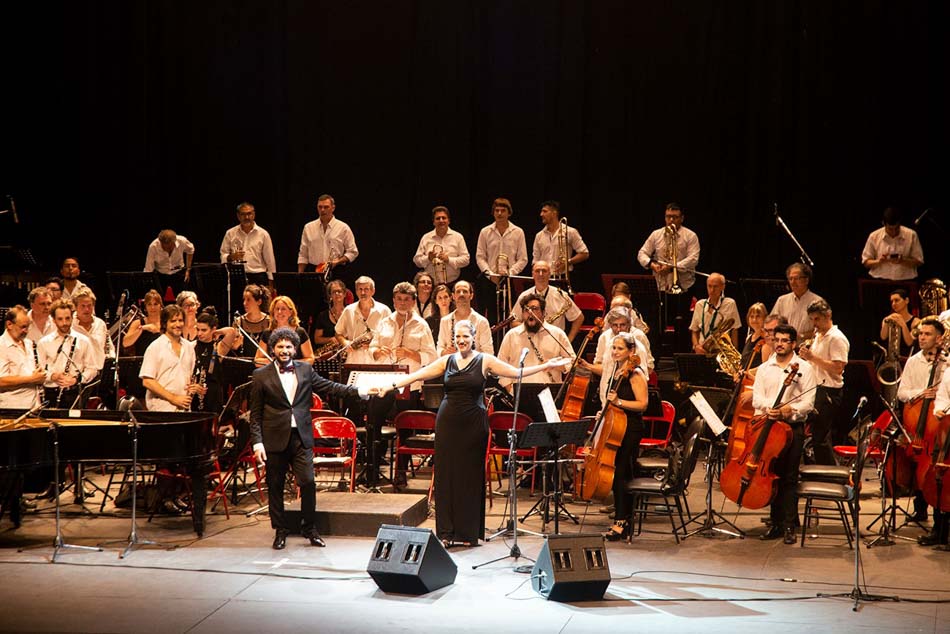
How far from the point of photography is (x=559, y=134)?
15008 millimetres

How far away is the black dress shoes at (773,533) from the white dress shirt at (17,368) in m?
6.15

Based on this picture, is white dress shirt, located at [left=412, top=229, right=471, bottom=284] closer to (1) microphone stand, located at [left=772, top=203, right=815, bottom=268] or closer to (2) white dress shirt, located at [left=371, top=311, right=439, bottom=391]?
(2) white dress shirt, located at [left=371, top=311, right=439, bottom=391]

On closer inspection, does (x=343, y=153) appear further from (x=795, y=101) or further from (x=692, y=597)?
(x=692, y=597)

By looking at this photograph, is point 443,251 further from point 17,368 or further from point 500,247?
point 17,368

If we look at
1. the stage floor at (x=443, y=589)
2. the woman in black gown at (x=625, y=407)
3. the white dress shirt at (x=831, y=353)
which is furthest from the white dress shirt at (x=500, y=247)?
the stage floor at (x=443, y=589)

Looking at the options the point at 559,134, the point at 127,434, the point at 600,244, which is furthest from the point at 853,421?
the point at 127,434

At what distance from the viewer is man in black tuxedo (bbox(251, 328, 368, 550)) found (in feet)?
27.2

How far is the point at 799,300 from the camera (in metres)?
11.8

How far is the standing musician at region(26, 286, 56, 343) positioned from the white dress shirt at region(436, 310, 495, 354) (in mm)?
3747

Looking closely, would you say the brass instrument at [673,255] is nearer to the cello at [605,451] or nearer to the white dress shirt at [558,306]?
the white dress shirt at [558,306]

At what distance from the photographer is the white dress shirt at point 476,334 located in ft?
35.5

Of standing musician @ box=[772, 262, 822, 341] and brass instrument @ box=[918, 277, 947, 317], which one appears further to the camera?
standing musician @ box=[772, 262, 822, 341]

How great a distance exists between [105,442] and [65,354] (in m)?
1.92

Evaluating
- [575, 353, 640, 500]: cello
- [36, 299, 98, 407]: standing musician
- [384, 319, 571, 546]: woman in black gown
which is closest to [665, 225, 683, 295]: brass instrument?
[575, 353, 640, 500]: cello
